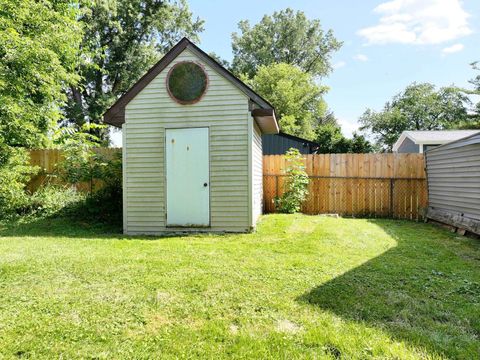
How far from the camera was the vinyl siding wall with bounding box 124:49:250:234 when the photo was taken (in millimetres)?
6543

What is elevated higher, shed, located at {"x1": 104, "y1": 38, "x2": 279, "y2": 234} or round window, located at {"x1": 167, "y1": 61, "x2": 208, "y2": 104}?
round window, located at {"x1": 167, "y1": 61, "x2": 208, "y2": 104}

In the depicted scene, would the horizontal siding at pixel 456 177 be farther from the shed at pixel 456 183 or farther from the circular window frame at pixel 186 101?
the circular window frame at pixel 186 101

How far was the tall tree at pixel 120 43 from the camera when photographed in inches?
749

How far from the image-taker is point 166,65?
6.70 m

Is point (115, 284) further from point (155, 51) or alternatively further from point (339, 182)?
point (155, 51)

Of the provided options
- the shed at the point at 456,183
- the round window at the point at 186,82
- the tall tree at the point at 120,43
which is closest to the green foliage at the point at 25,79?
the round window at the point at 186,82

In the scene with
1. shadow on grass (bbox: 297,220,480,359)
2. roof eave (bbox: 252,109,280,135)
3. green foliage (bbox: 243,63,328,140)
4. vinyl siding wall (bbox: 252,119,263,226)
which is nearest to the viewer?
shadow on grass (bbox: 297,220,480,359)

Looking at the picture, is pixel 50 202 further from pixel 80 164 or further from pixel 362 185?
pixel 362 185

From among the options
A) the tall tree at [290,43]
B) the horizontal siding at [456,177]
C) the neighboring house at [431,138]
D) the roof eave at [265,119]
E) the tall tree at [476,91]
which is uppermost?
the tall tree at [290,43]

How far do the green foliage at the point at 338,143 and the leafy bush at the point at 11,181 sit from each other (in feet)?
53.4

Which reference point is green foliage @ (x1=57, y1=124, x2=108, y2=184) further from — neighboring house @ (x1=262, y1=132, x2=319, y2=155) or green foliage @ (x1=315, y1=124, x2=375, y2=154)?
green foliage @ (x1=315, y1=124, x2=375, y2=154)

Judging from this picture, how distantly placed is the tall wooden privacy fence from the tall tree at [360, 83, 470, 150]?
27727 mm

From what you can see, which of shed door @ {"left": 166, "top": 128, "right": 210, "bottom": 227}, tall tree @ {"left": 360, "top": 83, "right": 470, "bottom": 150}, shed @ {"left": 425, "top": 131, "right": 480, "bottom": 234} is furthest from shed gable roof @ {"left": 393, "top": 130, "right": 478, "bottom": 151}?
tall tree @ {"left": 360, "top": 83, "right": 470, "bottom": 150}

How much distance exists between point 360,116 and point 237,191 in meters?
36.0
